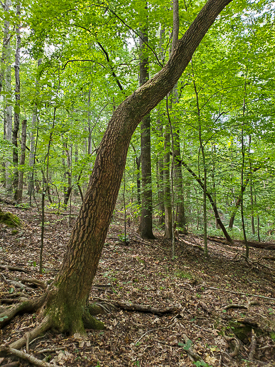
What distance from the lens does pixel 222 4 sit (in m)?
3.16

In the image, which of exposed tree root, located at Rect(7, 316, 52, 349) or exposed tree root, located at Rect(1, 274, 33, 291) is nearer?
exposed tree root, located at Rect(7, 316, 52, 349)

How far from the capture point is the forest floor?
8.48 feet

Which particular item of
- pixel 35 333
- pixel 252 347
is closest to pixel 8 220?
pixel 35 333

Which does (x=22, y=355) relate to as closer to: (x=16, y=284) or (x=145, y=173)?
(x=16, y=284)

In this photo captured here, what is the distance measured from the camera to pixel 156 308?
12.6ft

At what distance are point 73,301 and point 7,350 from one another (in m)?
0.81

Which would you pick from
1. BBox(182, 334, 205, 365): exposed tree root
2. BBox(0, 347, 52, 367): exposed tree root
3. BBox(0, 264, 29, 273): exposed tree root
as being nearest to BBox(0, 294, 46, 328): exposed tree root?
BBox(0, 347, 52, 367): exposed tree root

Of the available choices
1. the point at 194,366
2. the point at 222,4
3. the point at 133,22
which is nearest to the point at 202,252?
the point at 194,366

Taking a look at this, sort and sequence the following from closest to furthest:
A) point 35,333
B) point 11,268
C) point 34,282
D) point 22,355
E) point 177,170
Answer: point 22,355, point 35,333, point 34,282, point 11,268, point 177,170

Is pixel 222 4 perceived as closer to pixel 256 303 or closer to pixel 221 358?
pixel 221 358

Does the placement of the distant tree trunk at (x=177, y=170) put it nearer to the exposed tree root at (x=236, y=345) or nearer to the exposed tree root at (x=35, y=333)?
the exposed tree root at (x=236, y=345)

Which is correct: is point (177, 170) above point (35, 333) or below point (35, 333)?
above

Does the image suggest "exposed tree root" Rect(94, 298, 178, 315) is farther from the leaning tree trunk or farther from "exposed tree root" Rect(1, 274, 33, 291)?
"exposed tree root" Rect(1, 274, 33, 291)

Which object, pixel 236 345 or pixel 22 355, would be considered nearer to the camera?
pixel 22 355
